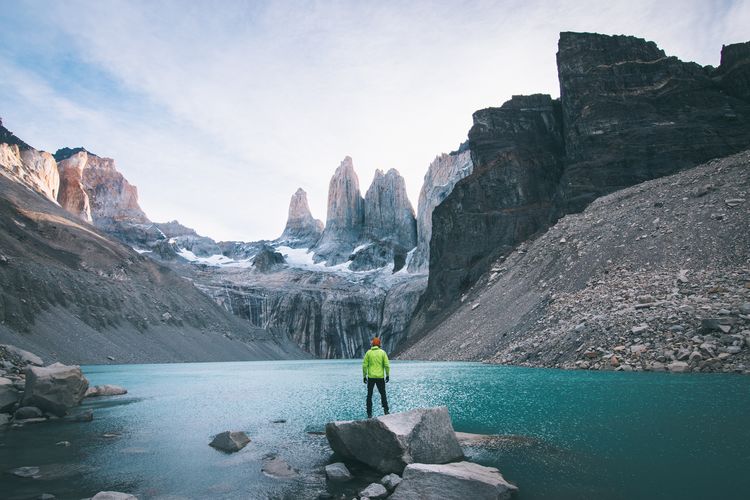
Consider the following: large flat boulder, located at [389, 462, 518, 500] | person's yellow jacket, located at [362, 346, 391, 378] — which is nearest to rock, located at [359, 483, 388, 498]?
large flat boulder, located at [389, 462, 518, 500]

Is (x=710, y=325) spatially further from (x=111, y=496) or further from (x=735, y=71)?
(x=735, y=71)

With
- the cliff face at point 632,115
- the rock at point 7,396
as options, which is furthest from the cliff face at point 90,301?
the cliff face at point 632,115

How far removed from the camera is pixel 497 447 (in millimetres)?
12758

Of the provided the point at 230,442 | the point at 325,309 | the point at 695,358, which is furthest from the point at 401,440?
the point at 325,309

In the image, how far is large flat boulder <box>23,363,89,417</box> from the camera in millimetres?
18703

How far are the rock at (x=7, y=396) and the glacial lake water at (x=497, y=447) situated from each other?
9.30ft

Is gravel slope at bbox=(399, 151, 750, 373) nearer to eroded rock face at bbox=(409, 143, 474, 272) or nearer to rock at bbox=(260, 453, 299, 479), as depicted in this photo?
rock at bbox=(260, 453, 299, 479)

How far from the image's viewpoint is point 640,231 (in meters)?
47.6

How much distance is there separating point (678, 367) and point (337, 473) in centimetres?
2224

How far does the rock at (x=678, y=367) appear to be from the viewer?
24.8 m

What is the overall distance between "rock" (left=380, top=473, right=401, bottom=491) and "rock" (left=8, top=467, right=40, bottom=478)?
24.8ft

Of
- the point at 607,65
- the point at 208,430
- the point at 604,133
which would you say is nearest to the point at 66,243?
the point at 208,430

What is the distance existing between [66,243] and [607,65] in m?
103

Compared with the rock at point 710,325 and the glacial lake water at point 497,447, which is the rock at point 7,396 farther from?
the rock at point 710,325
